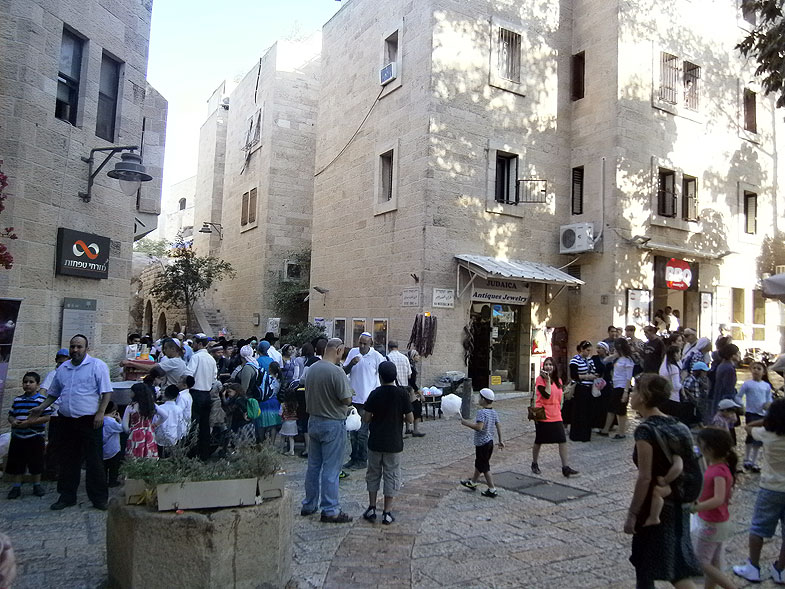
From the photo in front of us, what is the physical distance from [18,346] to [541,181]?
12.5 m

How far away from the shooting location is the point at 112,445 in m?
6.97

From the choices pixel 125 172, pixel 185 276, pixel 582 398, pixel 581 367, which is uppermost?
pixel 125 172

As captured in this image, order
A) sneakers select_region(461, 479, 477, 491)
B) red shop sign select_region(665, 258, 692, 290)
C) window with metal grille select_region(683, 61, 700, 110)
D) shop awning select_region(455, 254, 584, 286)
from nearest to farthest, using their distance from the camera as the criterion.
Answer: sneakers select_region(461, 479, 477, 491) → shop awning select_region(455, 254, 584, 286) → red shop sign select_region(665, 258, 692, 290) → window with metal grille select_region(683, 61, 700, 110)

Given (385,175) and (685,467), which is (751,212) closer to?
(385,175)

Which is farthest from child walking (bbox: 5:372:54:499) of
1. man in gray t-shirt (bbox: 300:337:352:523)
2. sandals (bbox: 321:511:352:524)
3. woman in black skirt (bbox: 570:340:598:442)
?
woman in black skirt (bbox: 570:340:598:442)

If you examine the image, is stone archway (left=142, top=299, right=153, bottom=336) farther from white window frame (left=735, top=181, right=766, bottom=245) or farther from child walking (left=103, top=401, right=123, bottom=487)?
white window frame (left=735, top=181, right=766, bottom=245)

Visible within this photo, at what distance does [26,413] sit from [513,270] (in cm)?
1034

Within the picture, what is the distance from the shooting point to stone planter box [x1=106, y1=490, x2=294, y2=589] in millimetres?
3863

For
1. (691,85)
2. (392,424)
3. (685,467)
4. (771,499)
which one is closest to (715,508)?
(685,467)

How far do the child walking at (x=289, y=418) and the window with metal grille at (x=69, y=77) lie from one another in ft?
18.6

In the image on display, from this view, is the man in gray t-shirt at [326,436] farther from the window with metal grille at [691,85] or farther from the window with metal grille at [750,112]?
the window with metal grille at [750,112]

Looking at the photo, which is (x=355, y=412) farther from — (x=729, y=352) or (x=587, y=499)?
(x=729, y=352)

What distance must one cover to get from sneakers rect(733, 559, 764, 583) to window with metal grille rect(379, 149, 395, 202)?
40.8ft

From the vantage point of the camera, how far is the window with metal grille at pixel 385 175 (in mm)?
15867
